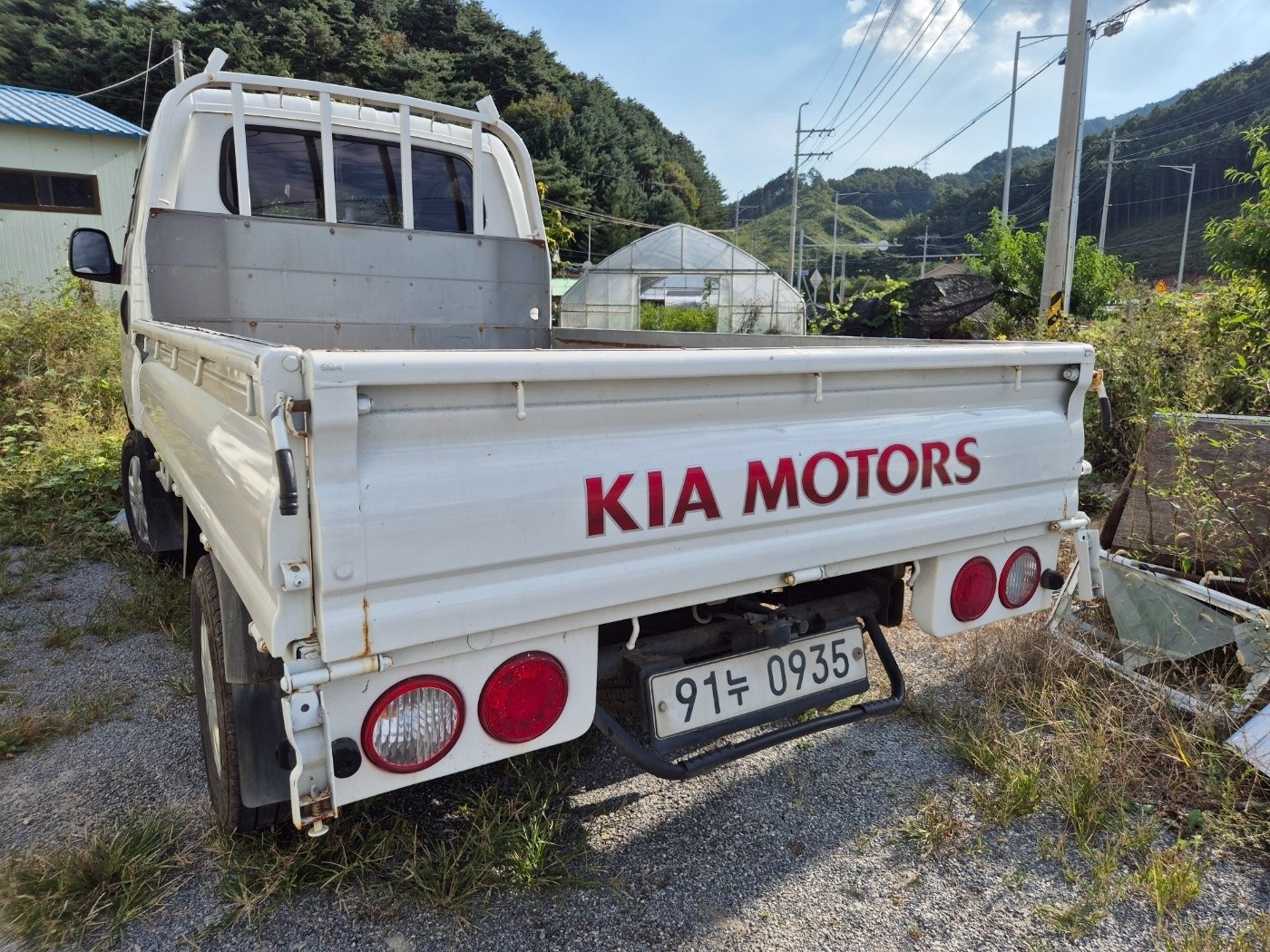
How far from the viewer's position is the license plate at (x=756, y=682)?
7.22ft

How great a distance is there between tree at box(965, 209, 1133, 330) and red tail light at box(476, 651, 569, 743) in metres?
10.6

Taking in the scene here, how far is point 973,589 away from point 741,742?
2.90ft

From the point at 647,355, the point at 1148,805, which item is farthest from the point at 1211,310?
the point at 647,355

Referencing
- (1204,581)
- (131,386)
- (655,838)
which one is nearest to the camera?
(655,838)

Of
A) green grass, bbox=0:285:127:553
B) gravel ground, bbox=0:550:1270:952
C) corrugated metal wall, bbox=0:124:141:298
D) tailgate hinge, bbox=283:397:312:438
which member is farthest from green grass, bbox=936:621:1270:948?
corrugated metal wall, bbox=0:124:141:298

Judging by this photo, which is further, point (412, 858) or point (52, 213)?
point (52, 213)

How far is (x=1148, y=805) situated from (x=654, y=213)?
5408cm

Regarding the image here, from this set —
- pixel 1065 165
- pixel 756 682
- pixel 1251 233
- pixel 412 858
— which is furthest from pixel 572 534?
pixel 1065 165

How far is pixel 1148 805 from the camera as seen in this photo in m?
2.61

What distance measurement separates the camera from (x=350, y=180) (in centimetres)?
426

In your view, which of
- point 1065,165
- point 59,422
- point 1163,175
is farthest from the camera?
point 1163,175

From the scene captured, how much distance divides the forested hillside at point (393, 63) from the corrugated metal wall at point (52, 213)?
438 centimetres

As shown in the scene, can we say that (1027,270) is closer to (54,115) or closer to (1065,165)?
(1065,165)

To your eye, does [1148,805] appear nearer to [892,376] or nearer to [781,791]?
[781,791]
